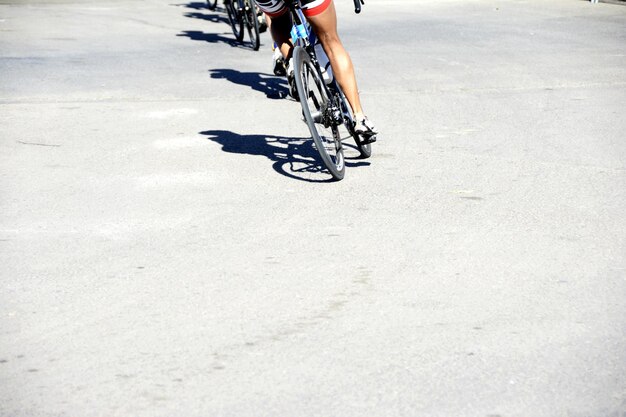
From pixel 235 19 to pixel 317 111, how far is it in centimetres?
818

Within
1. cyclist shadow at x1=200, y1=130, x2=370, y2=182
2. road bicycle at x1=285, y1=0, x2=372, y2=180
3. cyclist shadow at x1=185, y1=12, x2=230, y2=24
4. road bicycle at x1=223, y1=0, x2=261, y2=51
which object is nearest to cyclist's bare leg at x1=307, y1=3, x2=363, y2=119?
road bicycle at x1=285, y1=0, x2=372, y2=180

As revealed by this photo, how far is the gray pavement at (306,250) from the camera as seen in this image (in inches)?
149

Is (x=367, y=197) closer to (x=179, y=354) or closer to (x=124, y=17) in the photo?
(x=179, y=354)

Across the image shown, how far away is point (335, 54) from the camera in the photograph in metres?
7.10

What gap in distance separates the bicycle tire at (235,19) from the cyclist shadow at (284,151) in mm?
5950

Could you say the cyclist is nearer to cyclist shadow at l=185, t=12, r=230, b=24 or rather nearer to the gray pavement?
the gray pavement

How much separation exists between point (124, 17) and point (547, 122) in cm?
1070

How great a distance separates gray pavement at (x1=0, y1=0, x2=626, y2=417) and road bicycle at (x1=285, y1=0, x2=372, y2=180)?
21cm

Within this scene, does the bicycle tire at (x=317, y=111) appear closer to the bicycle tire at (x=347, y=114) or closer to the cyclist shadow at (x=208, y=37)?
the bicycle tire at (x=347, y=114)

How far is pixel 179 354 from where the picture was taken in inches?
158

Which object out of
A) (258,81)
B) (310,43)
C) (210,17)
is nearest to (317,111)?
(310,43)

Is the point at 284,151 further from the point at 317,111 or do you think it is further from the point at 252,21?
the point at 252,21

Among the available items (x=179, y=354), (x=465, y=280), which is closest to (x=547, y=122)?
(x=465, y=280)

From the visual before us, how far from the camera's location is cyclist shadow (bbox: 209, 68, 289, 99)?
1065 cm
